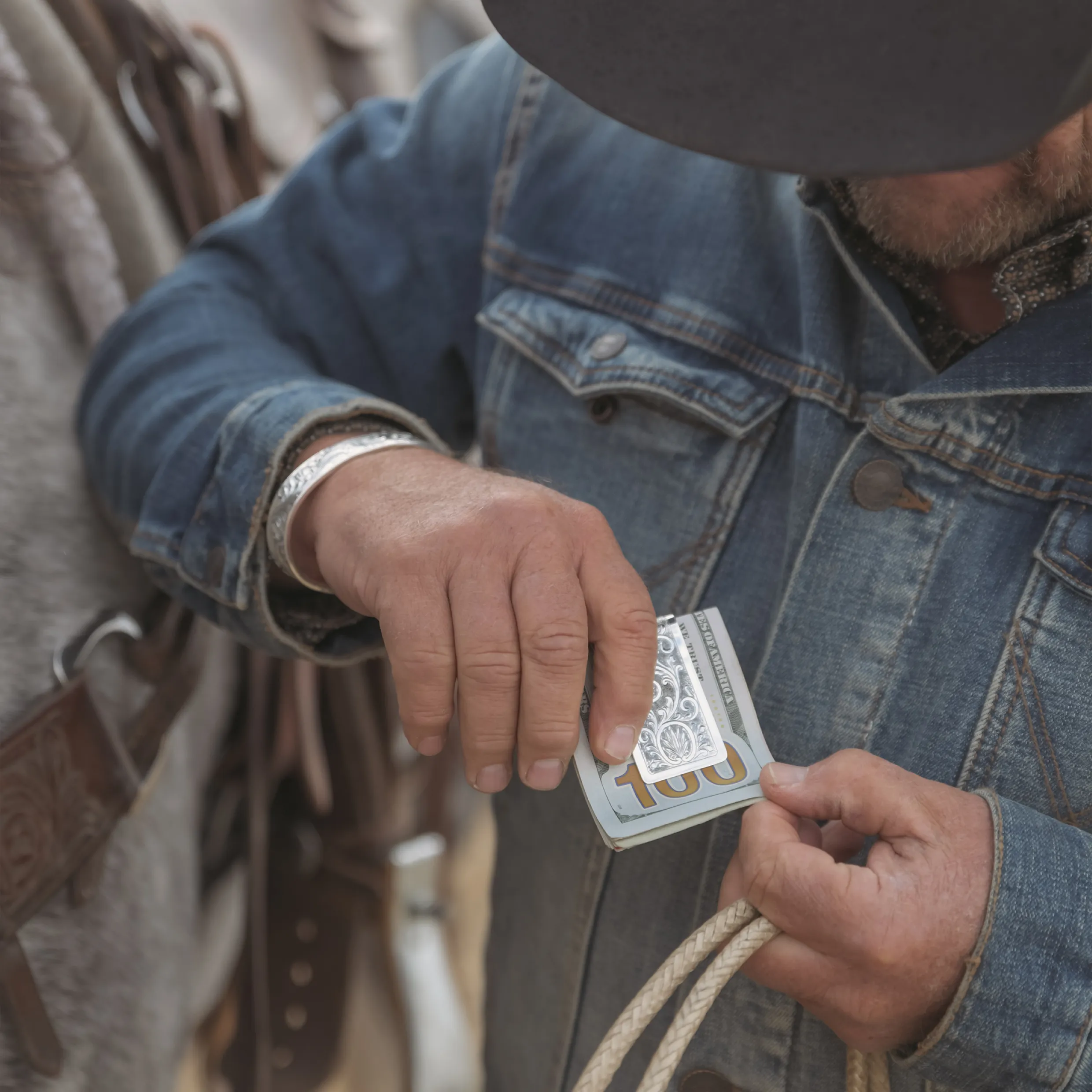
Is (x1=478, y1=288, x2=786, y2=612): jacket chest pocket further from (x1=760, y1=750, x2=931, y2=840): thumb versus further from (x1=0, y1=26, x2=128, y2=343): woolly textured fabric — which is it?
(x1=0, y1=26, x2=128, y2=343): woolly textured fabric

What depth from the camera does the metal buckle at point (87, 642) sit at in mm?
578

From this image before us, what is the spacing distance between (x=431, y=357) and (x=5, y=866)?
501 mm

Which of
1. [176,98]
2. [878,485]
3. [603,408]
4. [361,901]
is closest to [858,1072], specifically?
[878,485]

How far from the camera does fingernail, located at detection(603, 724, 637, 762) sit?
1.62ft

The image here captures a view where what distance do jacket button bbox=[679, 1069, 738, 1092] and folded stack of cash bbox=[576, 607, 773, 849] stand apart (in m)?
0.18

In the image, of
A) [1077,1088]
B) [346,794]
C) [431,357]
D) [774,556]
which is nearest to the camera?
[1077,1088]

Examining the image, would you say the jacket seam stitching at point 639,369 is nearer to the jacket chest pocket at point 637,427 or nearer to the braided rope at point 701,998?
the jacket chest pocket at point 637,427

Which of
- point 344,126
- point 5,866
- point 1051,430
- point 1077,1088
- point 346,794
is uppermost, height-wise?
point 344,126

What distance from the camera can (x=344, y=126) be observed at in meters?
0.85

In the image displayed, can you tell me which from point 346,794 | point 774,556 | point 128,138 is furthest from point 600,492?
point 346,794

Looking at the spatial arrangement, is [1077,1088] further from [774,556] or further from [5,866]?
[5,866]

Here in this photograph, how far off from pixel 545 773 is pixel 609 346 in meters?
0.32

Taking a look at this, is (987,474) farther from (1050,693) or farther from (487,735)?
(487,735)

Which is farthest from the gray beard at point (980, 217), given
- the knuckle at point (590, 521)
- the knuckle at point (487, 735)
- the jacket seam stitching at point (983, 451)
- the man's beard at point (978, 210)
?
the knuckle at point (487, 735)
